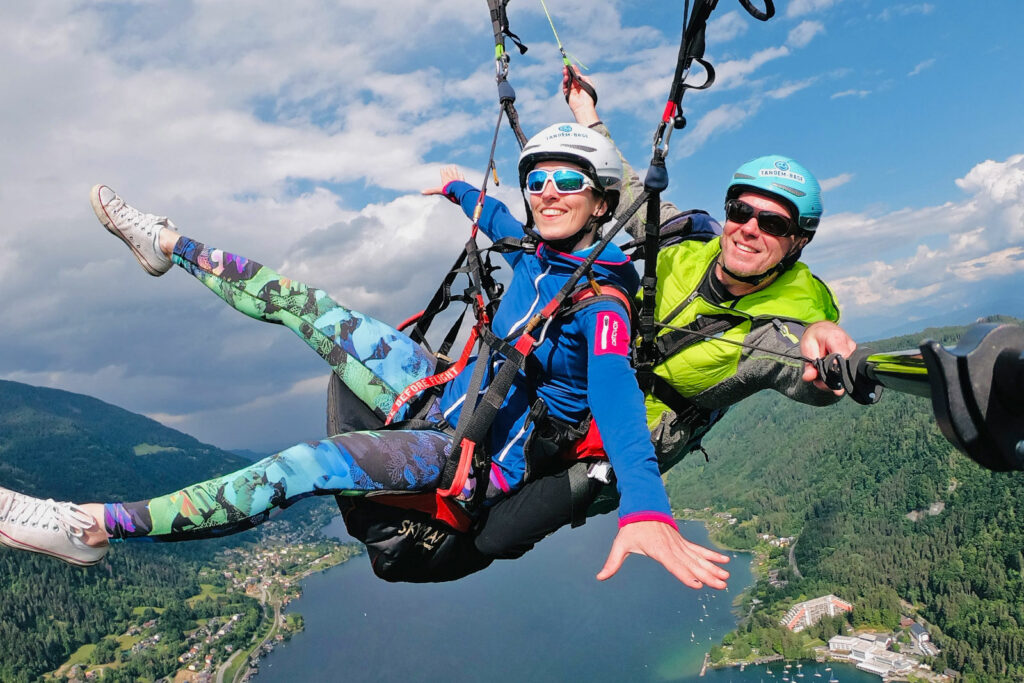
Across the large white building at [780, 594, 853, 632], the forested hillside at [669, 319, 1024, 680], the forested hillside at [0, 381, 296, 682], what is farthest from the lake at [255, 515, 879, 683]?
the forested hillside at [0, 381, 296, 682]

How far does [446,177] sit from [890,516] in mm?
94166

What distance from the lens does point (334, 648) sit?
184ft

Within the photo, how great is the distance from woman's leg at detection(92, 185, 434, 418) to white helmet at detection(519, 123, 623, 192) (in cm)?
117

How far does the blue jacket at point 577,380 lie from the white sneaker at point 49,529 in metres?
1.54

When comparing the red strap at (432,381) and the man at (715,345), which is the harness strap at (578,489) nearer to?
the man at (715,345)

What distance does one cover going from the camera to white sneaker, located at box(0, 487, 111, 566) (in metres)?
2.43

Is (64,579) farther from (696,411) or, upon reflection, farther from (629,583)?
(696,411)

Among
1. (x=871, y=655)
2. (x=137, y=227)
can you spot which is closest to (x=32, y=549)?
(x=137, y=227)

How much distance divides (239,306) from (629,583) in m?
67.2

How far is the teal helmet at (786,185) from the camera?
278 centimetres

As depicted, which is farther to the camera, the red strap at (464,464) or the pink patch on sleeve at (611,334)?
the red strap at (464,464)

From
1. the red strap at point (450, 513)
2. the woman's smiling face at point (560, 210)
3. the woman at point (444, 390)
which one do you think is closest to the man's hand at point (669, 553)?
the woman at point (444, 390)

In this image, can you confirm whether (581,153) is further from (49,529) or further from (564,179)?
(49,529)

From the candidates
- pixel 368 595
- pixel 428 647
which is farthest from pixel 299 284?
pixel 368 595
